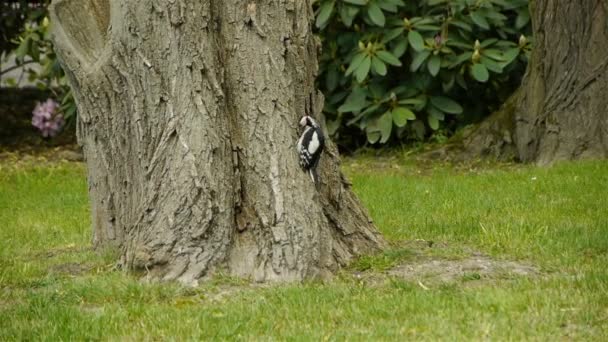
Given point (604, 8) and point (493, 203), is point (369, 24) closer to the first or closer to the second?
point (604, 8)

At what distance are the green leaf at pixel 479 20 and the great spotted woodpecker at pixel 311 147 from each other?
613 cm

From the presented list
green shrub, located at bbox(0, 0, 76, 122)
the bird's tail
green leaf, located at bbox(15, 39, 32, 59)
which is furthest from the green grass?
green leaf, located at bbox(15, 39, 32, 59)

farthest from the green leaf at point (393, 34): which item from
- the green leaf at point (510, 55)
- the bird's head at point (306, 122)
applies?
the bird's head at point (306, 122)

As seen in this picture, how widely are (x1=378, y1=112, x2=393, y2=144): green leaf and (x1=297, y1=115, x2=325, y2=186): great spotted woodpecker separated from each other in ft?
19.8

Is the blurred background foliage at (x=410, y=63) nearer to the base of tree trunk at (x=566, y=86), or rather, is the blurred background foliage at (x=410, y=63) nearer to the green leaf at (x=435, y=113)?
the green leaf at (x=435, y=113)

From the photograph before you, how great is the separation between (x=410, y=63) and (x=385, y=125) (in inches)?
36.4

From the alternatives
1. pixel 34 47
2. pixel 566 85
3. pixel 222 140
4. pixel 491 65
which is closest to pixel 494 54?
pixel 491 65

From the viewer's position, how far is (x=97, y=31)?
8.41 m

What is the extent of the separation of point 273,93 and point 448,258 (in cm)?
151

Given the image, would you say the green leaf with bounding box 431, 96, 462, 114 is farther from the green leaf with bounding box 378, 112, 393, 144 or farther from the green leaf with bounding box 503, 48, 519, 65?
the green leaf with bounding box 503, 48, 519, 65

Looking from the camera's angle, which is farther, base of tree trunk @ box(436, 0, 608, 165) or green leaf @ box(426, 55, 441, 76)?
green leaf @ box(426, 55, 441, 76)

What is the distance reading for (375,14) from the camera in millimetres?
13328

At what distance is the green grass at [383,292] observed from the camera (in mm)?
6344

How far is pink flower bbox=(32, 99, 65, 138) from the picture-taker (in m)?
15.6
